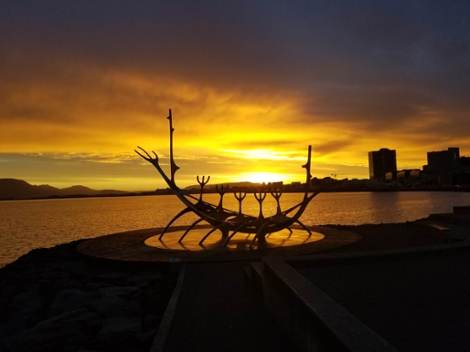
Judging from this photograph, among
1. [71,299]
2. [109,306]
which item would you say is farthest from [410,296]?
[71,299]

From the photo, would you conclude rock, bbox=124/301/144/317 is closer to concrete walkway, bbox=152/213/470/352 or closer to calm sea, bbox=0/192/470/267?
concrete walkway, bbox=152/213/470/352

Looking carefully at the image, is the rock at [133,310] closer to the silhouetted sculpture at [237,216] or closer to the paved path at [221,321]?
the paved path at [221,321]

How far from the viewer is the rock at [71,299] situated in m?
8.24

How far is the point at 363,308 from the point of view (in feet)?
15.9

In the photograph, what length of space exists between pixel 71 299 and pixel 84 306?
68 cm

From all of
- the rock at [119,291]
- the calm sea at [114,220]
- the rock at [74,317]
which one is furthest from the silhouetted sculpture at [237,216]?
the calm sea at [114,220]

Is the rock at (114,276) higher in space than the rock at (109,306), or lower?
higher

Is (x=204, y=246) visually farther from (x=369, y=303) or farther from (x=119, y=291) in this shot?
(x=369, y=303)

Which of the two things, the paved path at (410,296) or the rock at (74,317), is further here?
the rock at (74,317)

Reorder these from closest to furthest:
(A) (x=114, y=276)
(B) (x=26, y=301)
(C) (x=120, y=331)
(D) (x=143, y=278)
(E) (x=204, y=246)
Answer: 1. (C) (x=120, y=331)
2. (B) (x=26, y=301)
3. (D) (x=143, y=278)
4. (A) (x=114, y=276)
5. (E) (x=204, y=246)

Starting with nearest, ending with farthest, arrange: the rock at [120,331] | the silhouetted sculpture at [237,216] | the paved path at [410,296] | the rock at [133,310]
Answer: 1. the paved path at [410,296]
2. the rock at [120,331]
3. the rock at [133,310]
4. the silhouetted sculpture at [237,216]

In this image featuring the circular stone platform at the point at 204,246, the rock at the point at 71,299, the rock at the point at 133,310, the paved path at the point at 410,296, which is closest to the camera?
the paved path at the point at 410,296

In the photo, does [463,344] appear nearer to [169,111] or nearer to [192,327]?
[192,327]

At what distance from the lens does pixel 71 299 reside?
8.54 m
